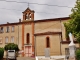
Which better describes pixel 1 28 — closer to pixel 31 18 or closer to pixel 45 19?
pixel 31 18

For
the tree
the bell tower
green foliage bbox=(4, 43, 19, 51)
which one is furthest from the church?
the tree

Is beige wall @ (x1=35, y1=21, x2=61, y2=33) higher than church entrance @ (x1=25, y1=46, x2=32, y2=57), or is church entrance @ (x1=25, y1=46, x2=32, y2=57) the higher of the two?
beige wall @ (x1=35, y1=21, x2=61, y2=33)

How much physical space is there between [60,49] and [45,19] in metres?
8.61

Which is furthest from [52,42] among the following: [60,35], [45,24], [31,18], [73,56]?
[73,56]

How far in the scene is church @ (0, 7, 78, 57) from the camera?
143ft

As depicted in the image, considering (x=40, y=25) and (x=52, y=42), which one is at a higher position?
(x=40, y=25)

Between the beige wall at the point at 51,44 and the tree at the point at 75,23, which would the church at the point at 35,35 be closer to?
the beige wall at the point at 51,44

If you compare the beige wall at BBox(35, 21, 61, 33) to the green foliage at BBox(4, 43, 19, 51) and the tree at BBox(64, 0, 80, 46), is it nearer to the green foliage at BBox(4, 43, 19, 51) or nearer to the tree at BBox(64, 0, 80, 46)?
the green foliage at BBox(4, 43, 19, 51)

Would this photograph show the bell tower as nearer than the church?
No

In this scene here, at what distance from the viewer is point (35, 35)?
47031 mm

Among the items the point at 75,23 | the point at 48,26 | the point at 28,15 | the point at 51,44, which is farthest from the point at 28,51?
the point at 75,23

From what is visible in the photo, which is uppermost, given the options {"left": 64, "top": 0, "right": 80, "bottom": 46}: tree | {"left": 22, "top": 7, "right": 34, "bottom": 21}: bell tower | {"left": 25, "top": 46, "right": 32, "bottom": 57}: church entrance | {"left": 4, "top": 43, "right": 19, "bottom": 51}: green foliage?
{"left": 22, "top": 7, "right": 34, "bottom": 21}: bell tower

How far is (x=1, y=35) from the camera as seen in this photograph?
52.0 m

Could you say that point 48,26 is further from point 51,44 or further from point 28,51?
point 28,51
